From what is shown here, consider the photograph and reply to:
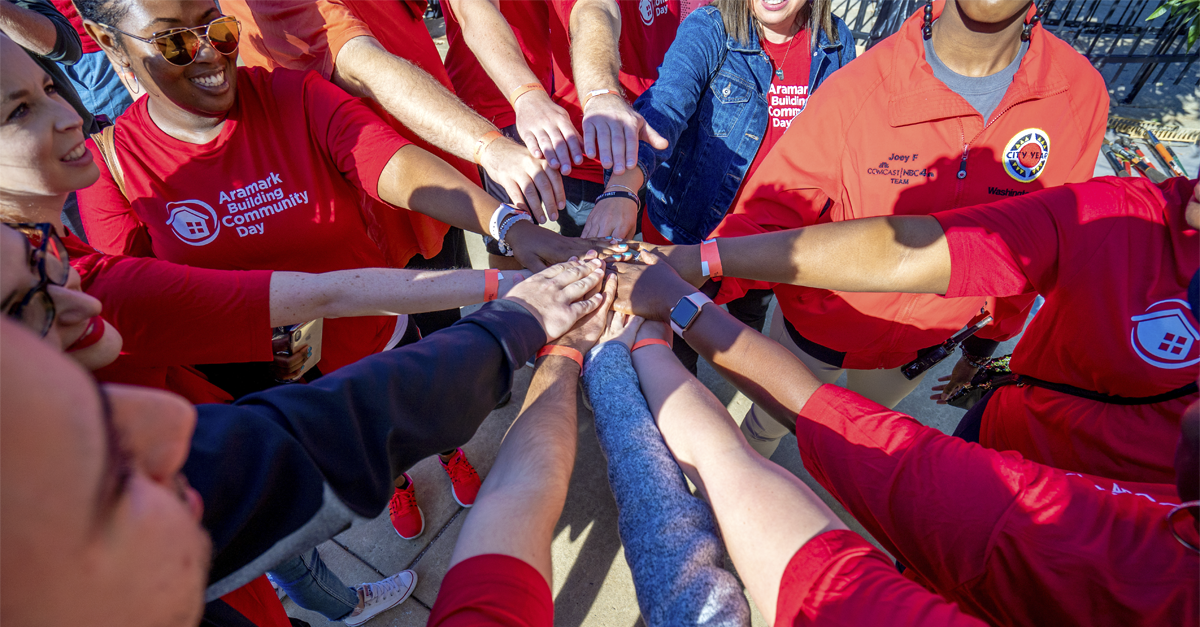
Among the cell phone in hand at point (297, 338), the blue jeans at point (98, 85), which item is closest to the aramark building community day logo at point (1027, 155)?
the cell phone in hand at point (297, 338)

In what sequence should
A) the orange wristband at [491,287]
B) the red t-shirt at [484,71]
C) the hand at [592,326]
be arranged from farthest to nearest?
the red t-shirt at [484,71]
the orange wristband at [491,287]
the hand at [592,326]

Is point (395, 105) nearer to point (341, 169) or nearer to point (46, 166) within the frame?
point (341, 169)

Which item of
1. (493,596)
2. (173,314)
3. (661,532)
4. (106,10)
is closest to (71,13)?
(106,10)

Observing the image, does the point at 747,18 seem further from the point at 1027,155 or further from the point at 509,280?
the point at 509,280

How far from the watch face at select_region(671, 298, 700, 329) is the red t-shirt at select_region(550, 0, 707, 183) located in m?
1.24

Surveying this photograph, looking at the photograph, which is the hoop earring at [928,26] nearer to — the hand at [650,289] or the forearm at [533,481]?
the hand at [650,289]

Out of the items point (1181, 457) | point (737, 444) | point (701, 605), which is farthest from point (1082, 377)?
point (701, 605)

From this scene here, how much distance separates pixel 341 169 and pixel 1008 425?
8.40 ft

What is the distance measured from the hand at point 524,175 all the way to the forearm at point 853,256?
2.56ft

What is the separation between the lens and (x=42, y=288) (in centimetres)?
91

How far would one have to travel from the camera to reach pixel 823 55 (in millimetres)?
2430

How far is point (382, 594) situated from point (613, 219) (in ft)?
6.90

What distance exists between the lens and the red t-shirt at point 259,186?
1813mm

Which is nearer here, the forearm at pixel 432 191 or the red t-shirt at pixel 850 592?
the red t-shirt at pixel 850 592
